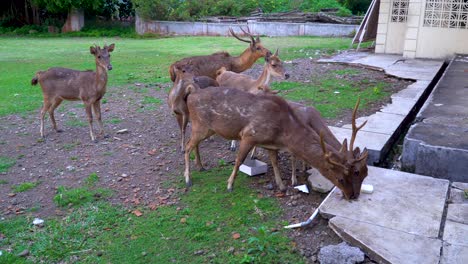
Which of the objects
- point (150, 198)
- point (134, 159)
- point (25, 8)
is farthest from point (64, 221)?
point (25, 8)

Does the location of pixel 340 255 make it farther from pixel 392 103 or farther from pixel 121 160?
pixel 392 103

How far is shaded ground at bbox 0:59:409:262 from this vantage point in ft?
15.9

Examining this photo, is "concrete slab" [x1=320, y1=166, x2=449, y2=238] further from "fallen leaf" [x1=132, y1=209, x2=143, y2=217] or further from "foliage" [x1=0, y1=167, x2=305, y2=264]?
"fallen leaf" [x1=132, y1=209, x2=143, y2=217]

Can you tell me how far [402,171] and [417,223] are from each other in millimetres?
1316

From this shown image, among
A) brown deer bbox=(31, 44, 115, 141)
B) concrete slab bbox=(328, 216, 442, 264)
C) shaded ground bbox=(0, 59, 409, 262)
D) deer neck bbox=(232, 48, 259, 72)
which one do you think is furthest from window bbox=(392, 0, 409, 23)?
concrete slab bbox=(328, 216, 442, 264)

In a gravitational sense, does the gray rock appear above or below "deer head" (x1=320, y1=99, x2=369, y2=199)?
below

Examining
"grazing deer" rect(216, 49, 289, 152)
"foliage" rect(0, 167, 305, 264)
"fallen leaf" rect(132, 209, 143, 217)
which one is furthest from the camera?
"grazing deer" rect(216, 49, 289, 152)

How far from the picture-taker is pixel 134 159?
6207 mm

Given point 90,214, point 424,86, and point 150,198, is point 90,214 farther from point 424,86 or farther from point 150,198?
point 424,86

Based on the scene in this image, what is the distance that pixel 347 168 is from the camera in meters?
4.32

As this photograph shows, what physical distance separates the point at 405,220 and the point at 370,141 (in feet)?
5.93

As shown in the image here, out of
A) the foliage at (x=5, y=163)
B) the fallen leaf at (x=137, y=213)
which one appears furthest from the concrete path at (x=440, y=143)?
the foliage at (x=5, y=163)

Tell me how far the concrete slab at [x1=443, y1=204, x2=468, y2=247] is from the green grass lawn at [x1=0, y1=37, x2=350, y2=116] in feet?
24.1

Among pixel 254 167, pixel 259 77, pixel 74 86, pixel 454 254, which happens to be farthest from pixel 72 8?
pixel 454 254
